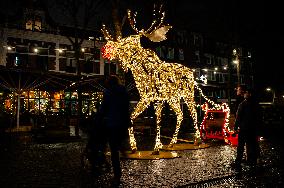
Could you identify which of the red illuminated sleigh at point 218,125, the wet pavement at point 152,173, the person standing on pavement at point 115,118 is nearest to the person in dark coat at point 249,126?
the wet pavement at point 152,173

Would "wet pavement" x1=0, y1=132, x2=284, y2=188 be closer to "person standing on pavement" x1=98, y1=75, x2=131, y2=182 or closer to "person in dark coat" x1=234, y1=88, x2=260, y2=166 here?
"person in dark coat" x1=234, y1=88, x2=260, y2=166

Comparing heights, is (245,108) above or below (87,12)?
below

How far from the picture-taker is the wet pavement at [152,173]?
21.7ft

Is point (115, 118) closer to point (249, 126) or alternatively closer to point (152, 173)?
point (152, 173)

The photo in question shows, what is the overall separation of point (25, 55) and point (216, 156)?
25.8 m

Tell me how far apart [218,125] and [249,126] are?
6113mm

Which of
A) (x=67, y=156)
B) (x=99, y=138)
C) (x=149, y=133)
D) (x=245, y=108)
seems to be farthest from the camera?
(x=149, y=133)

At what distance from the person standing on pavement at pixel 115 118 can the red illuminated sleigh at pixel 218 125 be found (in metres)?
8.51

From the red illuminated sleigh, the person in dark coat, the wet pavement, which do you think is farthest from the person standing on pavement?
the red illuminated sleigh

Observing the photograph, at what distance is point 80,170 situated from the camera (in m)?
8.15

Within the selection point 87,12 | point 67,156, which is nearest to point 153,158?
point 67,156

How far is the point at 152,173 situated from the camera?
25.1 feet

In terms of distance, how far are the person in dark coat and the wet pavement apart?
377 mm

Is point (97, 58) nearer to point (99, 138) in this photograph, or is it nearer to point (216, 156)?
point (216, 156)
